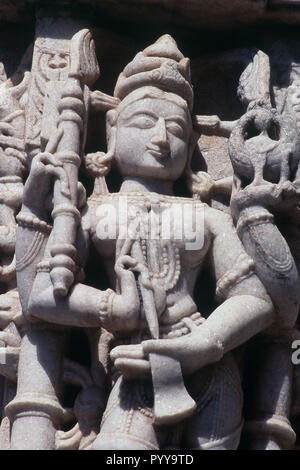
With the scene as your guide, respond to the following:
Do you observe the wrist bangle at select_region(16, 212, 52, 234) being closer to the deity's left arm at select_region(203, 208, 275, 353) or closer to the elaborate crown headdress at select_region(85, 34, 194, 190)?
the elaborate crown headdress at select_region(85, 34, 194, 190)

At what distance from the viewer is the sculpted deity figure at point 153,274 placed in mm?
6059

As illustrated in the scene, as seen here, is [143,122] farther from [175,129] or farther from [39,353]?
[39,353]

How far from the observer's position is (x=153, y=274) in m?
6.42

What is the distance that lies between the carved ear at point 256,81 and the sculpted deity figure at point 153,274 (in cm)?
33

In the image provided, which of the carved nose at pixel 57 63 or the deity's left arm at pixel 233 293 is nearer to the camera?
the deity's left arm at pixel 233 293

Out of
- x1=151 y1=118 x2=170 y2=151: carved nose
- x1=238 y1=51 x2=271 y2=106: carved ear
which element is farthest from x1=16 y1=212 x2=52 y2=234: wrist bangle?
x1=238 y1=51 x2=271 y2=106: carved ear

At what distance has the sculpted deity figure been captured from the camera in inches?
239

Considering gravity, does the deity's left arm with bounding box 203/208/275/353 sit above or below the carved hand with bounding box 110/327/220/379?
above

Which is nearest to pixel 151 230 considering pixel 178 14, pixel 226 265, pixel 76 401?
pixel 226 265

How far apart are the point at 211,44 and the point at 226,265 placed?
→ 5.71 ft

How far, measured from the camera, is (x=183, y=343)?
19.8ft

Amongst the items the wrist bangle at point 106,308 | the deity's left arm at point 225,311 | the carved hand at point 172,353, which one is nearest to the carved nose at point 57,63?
the deity's left arm at point 225,311

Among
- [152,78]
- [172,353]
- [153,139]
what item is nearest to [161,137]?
[153,139]

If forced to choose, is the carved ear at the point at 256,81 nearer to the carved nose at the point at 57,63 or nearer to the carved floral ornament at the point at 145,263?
the carved floral ornament at the point at 145,263
